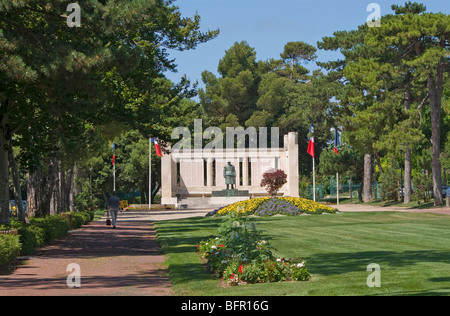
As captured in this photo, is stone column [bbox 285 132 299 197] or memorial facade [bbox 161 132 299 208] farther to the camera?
memorial facade [bbox 161 132 299 208]

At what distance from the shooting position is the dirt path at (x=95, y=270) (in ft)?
43.7

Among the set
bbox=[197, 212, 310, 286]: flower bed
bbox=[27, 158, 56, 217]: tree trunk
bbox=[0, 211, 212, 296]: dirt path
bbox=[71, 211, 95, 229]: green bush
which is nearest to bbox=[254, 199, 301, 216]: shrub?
bbox=[71, 211, 95, 229]: green bush

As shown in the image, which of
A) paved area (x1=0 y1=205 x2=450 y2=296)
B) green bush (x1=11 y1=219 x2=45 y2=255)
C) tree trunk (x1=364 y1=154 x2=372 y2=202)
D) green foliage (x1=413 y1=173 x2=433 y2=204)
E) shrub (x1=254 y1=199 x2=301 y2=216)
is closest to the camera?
paved area (x1=0 y1=205 x2=450 y2=296)

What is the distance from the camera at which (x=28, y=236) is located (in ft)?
69.7

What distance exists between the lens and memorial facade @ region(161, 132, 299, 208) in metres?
72.9

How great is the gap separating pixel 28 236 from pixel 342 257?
31.0 feet

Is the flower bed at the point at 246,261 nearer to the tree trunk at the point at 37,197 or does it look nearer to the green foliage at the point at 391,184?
the tree trunk at the point at 37,197

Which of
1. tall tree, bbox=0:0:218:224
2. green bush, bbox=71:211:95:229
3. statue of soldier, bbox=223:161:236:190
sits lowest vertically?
green bush, bbox=71:211:95:229

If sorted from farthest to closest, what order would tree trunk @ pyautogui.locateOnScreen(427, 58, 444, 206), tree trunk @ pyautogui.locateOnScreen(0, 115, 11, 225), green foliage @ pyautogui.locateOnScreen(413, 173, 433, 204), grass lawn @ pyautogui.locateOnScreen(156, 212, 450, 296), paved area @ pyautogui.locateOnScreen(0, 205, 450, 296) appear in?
green foliage @ pyautogui.locateOnScreen(413, 173, 433, 204)
tree trunk @ pyautogui.locateOnScreen(427, 58, 444, 206)
tree trunk @ pyautogui.locateOnScreen(0, 115, 11, 225)
paved area @ pyautogui.locateOnScreen(0, 205, 450, 296)
grass lawn @ pyautogui.locateOnScreen(156, 212, 450, 296)

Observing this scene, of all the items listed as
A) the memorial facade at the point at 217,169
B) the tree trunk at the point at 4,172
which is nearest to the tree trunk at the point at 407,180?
the memorial facade at the point at 217,169

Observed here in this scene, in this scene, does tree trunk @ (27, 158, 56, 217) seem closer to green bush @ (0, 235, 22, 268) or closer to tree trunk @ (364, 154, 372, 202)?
green bush @ (0, 235, 22, 268)

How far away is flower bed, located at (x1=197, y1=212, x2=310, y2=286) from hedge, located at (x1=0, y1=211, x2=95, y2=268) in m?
5.06
